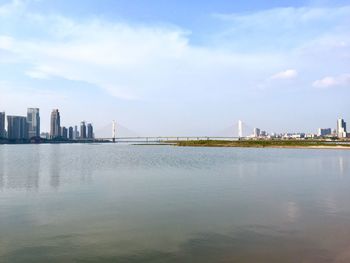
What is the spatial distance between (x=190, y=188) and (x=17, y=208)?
14.4 m

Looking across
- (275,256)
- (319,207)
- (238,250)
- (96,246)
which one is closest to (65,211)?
(96,246)

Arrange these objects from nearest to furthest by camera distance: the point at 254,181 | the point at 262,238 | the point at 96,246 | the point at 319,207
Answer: the point at 96,246 → the point at 262,238 → the point at 319,207 → the point at 254,181

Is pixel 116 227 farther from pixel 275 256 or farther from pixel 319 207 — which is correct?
pixel 319 207

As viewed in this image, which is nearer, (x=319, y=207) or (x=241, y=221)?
(x=241, y=221)

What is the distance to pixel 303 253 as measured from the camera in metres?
13.7

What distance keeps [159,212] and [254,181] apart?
60.8 feet

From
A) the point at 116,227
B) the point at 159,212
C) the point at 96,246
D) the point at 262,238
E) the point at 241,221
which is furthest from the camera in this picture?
the point at 159,212

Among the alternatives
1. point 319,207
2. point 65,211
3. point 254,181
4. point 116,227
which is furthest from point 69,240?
point 254,181

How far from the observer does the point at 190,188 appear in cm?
3159

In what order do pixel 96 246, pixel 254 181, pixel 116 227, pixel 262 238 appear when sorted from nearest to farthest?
pixel 96 246 → pixel 262 238 → pixel 116 227 → pixel 254 181

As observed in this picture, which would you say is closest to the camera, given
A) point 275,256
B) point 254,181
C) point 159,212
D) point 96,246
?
point 275,256

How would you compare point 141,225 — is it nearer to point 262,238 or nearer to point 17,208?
point 262,238

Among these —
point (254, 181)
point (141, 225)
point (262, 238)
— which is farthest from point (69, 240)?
point (254, 181)

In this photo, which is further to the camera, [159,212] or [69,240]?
[159,212]
